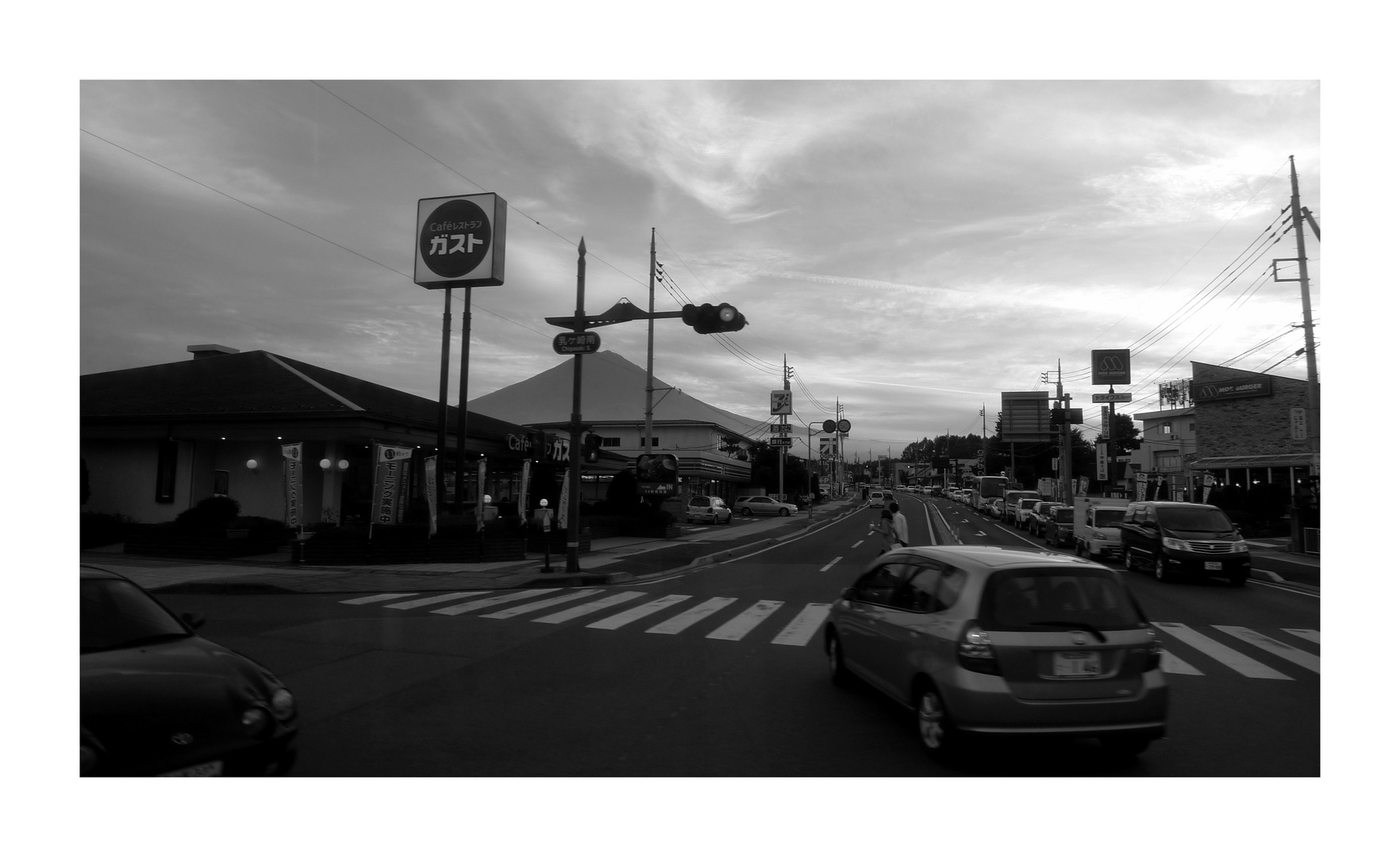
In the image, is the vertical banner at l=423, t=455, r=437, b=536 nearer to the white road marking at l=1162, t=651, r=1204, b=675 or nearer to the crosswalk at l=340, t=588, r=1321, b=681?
the crosswalk at l=340, t=588, r=1321, b=681

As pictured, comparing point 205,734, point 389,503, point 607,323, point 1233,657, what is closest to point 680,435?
point 389,503

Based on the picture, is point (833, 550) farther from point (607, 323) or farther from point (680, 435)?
point (680, 435)

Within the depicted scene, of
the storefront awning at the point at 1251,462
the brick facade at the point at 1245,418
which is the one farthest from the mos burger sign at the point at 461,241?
the brick facade at the point at 1245,418

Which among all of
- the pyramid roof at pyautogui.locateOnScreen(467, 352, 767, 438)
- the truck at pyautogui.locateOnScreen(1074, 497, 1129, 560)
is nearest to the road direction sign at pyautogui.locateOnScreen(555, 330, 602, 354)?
the truck at pyautogui.locateOnScreen(1074, 497, 1129, 560)

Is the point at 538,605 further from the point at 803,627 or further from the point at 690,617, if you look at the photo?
the point at 803,627

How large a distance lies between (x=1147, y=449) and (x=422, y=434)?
230 feet

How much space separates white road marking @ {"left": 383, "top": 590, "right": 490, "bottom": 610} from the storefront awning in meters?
40.7

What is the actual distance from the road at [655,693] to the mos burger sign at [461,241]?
1185cm

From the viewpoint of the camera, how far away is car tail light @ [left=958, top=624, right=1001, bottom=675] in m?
5.63

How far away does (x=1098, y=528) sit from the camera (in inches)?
1029

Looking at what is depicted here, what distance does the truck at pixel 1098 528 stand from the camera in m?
25.3

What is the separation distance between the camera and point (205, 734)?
4.60m

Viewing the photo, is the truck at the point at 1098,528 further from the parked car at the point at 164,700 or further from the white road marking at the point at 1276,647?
the parked car at the point at 164,700

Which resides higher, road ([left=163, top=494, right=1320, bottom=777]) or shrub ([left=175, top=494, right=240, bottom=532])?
shrub ([left=175, top=494, right=240, bottom=532])
